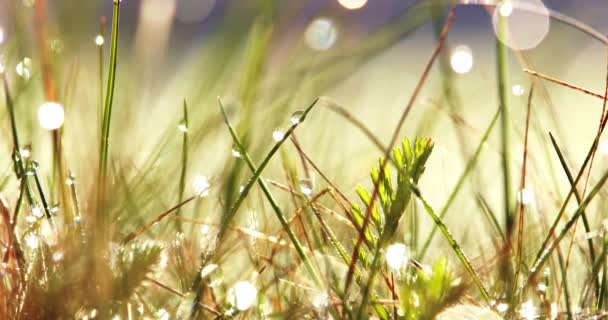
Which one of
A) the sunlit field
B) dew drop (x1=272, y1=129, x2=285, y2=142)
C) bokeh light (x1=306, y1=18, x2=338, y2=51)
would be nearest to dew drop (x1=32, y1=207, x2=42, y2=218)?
the sunlit field

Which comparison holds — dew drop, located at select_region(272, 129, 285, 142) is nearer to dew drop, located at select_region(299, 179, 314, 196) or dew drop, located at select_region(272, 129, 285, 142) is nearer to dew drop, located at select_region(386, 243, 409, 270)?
dew drop, located at select_region(299, 179, 314, 196)

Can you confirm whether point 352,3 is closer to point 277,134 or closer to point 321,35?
point 321,35

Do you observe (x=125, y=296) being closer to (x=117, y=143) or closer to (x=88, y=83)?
(x=117, y=143)

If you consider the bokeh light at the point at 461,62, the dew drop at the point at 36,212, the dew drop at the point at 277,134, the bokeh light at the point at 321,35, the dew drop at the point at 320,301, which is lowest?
the dew drop at the point at 320,301

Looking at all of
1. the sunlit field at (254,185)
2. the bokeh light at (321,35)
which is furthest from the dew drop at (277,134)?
the bokeh light at (321,35)

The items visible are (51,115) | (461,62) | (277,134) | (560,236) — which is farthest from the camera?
(461,62)

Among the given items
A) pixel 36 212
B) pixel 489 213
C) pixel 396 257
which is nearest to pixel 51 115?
pixel 36 212

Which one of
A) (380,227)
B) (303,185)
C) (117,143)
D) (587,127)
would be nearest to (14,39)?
(117,143)

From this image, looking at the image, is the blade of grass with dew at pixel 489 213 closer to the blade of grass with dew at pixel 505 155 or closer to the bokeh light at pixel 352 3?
the blade of grass with dew at pixel 505 155
